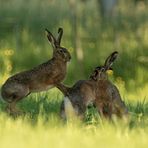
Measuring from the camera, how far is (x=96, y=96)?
313 inches

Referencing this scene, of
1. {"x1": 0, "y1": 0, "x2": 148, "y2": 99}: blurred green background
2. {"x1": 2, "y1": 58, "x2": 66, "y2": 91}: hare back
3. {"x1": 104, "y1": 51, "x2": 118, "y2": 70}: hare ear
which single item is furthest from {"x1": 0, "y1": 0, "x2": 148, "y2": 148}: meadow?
{"x1": 104, "y1": 51, "x2": 118, "y2": 70}: hare ear

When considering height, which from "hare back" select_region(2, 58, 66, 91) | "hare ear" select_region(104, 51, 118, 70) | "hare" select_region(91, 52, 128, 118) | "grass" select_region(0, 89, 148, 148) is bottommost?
"grass" select_region(0, 89, 148, 148)

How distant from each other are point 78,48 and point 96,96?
7.32m

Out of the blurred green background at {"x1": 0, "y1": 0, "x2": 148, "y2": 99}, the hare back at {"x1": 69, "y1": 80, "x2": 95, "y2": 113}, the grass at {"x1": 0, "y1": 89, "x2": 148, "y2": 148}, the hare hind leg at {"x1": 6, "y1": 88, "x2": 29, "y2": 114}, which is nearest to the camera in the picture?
the grass at {"x1": 0, "y1": 89, "x2": 148, "y2": 148}

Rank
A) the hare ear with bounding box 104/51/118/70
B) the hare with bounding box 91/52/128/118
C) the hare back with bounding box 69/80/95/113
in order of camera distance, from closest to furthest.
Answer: the hare back with bounding box 69/80/95/113 < the hare with bounding box 91/52/128/118 < the hare ear with bounding box 104/51/118/70

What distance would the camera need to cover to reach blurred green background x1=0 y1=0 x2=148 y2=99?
49.0 feet

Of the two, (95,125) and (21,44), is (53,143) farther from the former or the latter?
(21,44)

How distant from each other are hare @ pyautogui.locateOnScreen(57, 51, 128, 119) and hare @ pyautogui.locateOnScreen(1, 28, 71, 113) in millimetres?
432

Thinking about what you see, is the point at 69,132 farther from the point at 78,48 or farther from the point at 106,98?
the point at 78,48

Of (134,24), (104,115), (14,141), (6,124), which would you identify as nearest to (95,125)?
(104,115)

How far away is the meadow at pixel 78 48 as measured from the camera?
8598 millimetres

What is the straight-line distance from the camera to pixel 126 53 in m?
15.5

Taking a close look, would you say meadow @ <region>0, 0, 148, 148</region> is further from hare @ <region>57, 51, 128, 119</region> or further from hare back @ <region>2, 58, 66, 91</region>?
hare back @ <region>2, 58, 66, 91</region>

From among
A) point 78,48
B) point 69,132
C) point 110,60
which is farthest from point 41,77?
point 78,48
